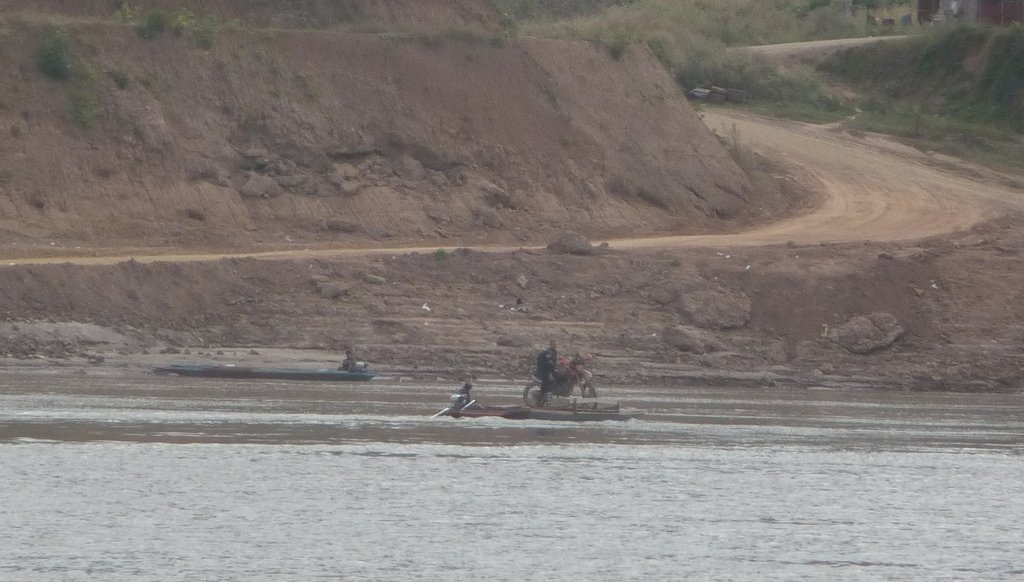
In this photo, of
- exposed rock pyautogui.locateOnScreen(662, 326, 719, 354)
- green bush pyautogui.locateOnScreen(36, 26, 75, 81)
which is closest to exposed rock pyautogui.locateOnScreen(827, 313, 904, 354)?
exposed rock pyautogui.locateOnScreen(662, 326, 719, 354)

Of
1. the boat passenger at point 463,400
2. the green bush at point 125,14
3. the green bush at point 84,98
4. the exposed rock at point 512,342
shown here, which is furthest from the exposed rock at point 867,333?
the green bush at point 125,14

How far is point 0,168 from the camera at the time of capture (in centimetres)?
3803

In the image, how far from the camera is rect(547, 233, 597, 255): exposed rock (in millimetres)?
38000

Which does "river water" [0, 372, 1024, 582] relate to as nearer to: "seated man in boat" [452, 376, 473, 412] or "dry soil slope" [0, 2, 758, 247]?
"seated man in boat" [452, 376, 473, 412]

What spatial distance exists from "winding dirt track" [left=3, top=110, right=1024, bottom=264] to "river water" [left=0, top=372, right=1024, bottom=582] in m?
9.04

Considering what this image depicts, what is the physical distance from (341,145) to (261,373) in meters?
10.8

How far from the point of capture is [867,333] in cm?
3647

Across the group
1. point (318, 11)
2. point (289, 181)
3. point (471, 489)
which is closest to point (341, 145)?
point (289, 181)

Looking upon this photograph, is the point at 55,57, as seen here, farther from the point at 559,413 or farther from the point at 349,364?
the point at 559,413

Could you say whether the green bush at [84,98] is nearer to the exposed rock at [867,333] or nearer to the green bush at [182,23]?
the green bush at [182,23]

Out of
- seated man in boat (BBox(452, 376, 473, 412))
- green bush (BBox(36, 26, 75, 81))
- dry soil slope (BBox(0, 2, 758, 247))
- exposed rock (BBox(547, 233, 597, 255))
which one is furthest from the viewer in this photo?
green bush (BBox(36, 26, 75, 81))

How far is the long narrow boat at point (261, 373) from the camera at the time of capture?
3162 cm

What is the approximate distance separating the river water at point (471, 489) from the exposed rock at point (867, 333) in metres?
4.92

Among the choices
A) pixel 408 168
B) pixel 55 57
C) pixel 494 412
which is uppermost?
pixel 55 57
